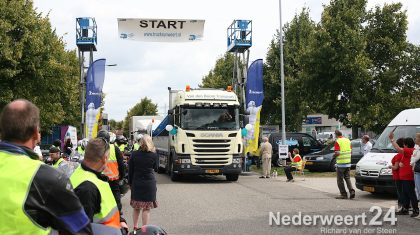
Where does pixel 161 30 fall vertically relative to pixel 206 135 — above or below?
above

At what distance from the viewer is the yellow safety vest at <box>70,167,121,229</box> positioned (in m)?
3.51

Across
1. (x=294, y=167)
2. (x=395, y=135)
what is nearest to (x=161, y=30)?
A: (x=294, y=167)

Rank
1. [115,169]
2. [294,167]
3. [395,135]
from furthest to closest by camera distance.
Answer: [294,167]
[395,135]
[115,169]

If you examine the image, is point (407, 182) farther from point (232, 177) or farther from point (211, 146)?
point (232, 177)

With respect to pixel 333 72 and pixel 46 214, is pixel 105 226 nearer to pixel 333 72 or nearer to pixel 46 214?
pixel 46 214

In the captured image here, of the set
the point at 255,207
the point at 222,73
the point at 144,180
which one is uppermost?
the point at 222,73

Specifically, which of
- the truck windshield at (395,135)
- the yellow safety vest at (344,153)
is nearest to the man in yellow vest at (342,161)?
the yellow safety vest at (344,153)

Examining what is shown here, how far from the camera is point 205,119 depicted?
1903 cm

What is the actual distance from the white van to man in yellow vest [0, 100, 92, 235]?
11727 mm

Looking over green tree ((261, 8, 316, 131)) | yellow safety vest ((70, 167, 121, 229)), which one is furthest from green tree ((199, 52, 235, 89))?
yellow safety vest ((70, 167, 121, 229))

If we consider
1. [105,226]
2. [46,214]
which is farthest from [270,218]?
[46,214]

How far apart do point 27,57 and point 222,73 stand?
30620 millimetres

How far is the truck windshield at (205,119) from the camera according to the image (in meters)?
19.0

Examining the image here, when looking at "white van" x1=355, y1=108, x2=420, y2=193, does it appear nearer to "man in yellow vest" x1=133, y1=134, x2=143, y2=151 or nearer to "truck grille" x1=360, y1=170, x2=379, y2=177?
"truck grille" x1=360, y1=170, x2=379, y2=177
